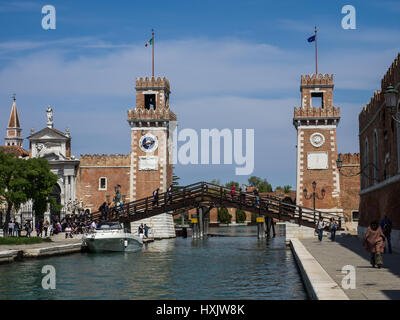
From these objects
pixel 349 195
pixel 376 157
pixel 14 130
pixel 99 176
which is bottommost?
pixel 349 195

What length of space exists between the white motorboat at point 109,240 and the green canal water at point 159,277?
2.25 meters

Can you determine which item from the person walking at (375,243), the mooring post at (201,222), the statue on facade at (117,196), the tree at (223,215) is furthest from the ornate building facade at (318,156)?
the tree at (223,215)

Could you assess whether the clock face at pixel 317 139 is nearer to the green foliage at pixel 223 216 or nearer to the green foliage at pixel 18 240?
the green foliage at pixel 18 240

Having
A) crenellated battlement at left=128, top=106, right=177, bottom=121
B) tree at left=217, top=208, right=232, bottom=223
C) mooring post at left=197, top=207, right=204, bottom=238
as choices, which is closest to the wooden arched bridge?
mooring post at left=197, top=207, right=204, bottom=238

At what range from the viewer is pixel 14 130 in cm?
11194

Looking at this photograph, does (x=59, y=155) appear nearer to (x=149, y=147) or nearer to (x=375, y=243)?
(x=149, y=147)

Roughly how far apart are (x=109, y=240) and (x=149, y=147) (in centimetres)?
2223

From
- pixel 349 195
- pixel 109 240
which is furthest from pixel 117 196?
pixel 109 240

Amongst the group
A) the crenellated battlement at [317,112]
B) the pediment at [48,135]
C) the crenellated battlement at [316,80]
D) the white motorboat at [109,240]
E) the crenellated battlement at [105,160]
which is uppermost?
the crenellated battlement at [316,80]

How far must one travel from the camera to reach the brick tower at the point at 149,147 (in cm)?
5591

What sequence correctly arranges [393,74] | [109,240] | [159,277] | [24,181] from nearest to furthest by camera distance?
[159,277] < [393,74] < [109,240] < [24,181]

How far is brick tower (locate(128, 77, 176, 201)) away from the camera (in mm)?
55906
